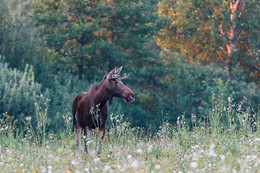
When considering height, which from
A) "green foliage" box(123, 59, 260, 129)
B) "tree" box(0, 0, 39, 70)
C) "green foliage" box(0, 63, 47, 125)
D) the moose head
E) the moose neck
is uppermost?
the moose head

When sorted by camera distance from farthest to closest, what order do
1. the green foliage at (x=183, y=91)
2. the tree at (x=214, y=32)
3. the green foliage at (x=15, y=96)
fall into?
1. the tree at (x=214, y=32)
2. the green foliage at (x=183, y=91)
3. the green foliage at (x=15, y=96)

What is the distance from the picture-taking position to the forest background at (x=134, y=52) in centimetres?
2555

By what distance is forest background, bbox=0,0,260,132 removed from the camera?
2555 cm

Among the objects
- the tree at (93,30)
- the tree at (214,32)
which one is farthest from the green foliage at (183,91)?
the tree at (93,30)

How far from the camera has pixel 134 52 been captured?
96.6 ft

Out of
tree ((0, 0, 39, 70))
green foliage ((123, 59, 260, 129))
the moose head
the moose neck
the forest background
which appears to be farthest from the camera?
green foliage ((123, 59, 260, 129))

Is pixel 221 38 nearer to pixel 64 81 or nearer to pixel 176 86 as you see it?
pixel 176 86

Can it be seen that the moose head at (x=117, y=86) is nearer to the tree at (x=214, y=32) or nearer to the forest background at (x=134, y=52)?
the forest background at (x=134, y=52)

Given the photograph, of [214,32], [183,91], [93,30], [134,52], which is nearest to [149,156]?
[93,30]

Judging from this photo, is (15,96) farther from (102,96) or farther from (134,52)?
(102,96)

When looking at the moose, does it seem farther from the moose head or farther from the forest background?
the forest background

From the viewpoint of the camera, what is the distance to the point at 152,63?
30.2m

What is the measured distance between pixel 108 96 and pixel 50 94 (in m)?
16.6

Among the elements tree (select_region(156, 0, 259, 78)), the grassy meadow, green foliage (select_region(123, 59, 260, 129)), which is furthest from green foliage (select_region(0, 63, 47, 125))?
tree (select_region(156, 0, 259, 78))
